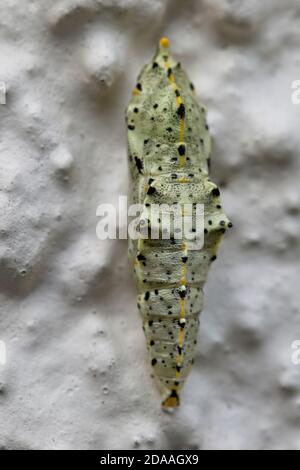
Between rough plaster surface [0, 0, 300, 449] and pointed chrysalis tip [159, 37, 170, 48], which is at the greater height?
pointed chrysalis tip [159, 37, 170, 48]

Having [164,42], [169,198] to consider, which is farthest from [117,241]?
[164,42]

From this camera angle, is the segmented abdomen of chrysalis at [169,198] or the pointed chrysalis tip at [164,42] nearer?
the segmented abdomen of chrysalis at [169,198]

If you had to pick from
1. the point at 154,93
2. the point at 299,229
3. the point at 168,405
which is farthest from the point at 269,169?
the point at 168,405

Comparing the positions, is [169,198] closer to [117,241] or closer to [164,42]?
[117,241]

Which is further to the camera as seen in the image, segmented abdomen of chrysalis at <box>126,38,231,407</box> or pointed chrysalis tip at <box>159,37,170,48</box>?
pointed chrysalis tip at <box>159,37,170,48</box>

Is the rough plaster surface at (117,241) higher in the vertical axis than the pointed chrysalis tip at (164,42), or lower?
lower
